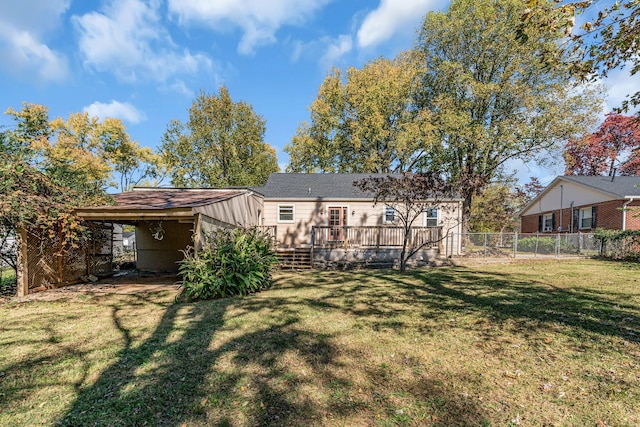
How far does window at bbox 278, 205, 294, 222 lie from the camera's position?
15.5 meters

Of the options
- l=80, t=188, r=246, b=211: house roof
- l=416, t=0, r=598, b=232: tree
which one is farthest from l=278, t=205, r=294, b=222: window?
l=416, t=0, r=598, b=232: tree

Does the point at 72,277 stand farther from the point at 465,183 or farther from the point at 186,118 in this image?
the point at 186,118

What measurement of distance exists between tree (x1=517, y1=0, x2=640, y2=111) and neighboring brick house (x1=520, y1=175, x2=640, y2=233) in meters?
12.7

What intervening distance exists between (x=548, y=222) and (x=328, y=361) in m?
24.2

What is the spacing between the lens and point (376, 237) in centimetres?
1352

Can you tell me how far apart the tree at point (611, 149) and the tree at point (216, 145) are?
27.3 meters

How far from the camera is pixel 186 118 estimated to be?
25.2 m

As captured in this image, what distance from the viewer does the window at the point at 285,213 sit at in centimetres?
1551

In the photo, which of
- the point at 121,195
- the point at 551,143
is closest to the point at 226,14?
the point at 121,195

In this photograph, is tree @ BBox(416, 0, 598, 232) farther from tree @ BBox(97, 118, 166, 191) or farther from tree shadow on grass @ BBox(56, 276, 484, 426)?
tree @ BBox(97, 118, 166, 191)

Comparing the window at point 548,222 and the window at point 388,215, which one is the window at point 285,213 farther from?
the window at point 548,222

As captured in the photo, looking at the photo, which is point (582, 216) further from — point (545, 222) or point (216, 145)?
point (216, 145)

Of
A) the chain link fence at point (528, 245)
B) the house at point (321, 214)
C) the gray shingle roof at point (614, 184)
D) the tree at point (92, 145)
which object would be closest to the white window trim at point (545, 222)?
the gray shingle roof at point (614, 184)

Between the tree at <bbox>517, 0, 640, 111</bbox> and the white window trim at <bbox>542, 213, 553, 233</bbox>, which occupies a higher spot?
the tree at <bbox>517, 0, 640, 111</bbox>
